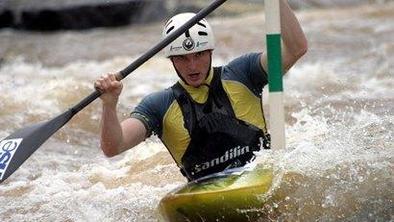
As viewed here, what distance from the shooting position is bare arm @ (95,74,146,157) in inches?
179

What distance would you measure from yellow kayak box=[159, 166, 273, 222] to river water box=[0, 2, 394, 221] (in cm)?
7

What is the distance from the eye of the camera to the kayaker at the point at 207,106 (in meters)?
4.88

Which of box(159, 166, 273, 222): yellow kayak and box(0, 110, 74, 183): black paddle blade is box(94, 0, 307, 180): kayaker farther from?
box(0, 110, 74, 183): black paddle blade

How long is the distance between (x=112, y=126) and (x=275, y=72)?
2.82 ft

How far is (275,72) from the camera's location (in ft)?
15.5

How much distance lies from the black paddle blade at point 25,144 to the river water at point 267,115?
0.67 metres

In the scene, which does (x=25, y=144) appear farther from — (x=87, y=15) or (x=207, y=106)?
(x=87, y=15)

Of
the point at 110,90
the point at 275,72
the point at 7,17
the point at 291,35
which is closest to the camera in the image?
the point at 110,90

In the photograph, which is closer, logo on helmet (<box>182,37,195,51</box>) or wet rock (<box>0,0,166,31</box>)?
logo on helmet (<box>182,37,195,51</box>)

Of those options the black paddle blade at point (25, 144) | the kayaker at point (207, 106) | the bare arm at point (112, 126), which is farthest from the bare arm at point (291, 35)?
the black paddle blade at point (25, 144)

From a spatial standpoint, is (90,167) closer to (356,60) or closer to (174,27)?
(174,27)

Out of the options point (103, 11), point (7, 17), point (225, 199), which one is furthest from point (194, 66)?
point (7, 17)

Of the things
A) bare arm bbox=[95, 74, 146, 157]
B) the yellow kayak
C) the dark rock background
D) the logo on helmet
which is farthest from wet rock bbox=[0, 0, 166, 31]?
the yellow kayak

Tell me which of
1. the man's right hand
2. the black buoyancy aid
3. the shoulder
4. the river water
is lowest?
the river water
